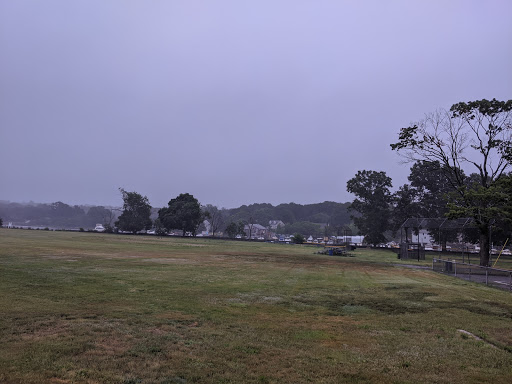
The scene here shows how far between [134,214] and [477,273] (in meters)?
88.1

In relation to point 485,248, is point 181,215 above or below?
above

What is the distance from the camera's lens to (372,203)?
232 ft

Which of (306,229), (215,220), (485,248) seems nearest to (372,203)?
(485,248)

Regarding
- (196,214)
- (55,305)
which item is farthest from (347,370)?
(196,214)

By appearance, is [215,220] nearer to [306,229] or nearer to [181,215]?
[306,229]

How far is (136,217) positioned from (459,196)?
8061 centimetres

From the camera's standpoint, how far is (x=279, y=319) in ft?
30.8

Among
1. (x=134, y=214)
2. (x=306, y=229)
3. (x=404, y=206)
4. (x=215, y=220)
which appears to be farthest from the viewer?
(x=215, y=220)

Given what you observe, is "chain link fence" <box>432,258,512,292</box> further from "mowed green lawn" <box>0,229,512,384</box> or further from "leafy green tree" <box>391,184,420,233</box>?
"leafy green tree" <box>391,184,420,233</box>

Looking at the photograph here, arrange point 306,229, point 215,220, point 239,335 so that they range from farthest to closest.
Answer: point 215,220 < point 306,229 < point 239,335

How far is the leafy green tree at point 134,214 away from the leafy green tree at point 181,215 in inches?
341

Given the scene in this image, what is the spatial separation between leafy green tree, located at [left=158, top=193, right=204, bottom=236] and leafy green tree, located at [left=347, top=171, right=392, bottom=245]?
1469 inches

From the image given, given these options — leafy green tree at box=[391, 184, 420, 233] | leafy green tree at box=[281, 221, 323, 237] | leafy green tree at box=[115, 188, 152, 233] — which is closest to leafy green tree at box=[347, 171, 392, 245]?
leafy green tree at box=[391, 184, 420, 233]

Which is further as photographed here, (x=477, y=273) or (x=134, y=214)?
(x=134, y=214)
